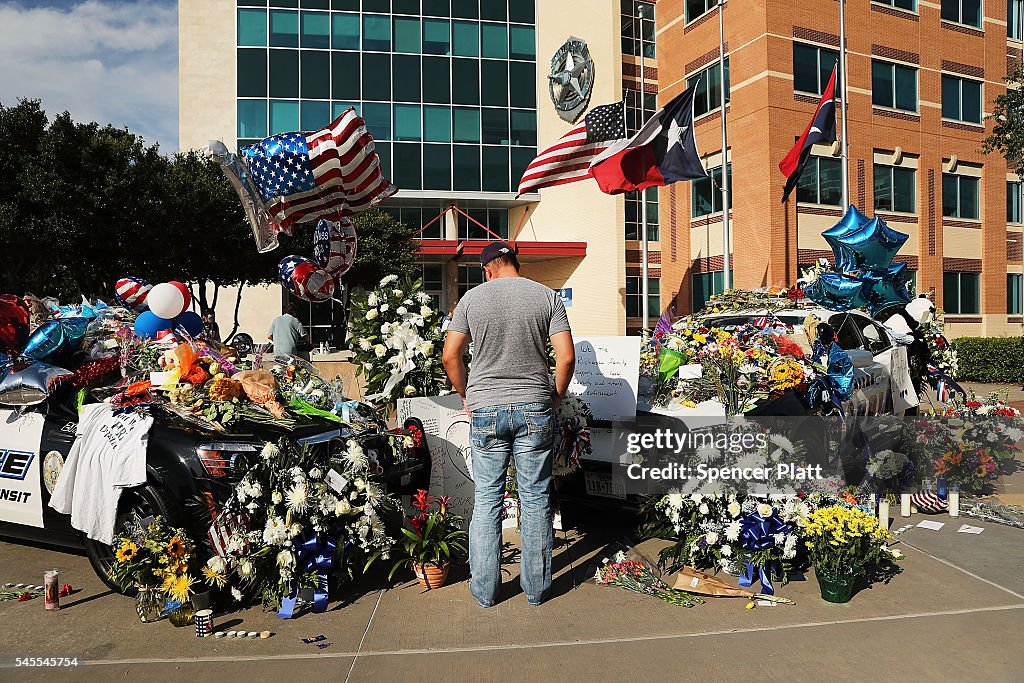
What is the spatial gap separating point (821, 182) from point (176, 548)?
80.5 ft

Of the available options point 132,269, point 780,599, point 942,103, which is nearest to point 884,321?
point 780,599

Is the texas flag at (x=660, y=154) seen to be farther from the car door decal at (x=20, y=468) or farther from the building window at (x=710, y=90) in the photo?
the building window at (x=710, y=90)

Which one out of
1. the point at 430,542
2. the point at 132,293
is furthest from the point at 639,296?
the point at 430,542

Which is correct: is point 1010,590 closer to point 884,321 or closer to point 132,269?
point 884,321

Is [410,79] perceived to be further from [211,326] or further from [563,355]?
[563,355]

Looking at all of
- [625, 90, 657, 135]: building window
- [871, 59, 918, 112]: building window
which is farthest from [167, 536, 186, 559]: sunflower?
[625, 90, 657, 135]: building window

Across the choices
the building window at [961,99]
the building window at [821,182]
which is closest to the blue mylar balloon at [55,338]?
the building window at [821,182]

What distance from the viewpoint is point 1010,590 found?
4.50 metres

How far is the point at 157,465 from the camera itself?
4266 mm

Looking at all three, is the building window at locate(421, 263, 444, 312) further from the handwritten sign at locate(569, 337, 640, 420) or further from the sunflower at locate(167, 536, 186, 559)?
the sunflower at locate(167, 536, 186, 559)

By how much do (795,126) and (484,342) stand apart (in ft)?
75.4

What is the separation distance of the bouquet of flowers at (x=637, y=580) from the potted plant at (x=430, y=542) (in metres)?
0.92

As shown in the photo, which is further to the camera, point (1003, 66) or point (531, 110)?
point (531, 110)

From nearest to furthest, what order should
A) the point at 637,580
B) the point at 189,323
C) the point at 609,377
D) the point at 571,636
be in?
1. the point at 571,636
2. the point at 637,580
3. the point at 609,377
4. the point at 189,323
